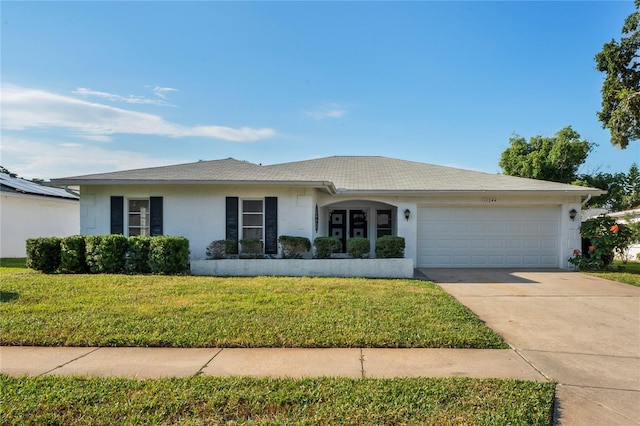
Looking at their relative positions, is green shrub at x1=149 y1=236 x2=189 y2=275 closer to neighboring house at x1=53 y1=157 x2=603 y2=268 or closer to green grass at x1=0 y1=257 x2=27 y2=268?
neighboring house at x1=53 y1=157 x2=603 y2=268

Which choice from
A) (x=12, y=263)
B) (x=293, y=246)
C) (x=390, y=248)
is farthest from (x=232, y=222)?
(x=12, y=263)

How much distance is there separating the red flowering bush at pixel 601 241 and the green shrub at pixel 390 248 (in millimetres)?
6286

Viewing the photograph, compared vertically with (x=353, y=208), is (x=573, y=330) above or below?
below

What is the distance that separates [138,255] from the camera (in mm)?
10961

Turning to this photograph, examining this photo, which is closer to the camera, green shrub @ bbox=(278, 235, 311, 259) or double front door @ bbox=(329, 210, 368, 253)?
green shrub @ bbox=(278, 235, 311, 259)

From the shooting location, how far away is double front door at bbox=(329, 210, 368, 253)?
53.1ft

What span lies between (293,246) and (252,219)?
176 centimetres

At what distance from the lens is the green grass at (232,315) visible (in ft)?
17.3

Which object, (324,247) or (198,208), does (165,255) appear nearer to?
(198,208)

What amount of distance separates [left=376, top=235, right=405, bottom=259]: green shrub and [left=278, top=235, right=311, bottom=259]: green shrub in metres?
2.25

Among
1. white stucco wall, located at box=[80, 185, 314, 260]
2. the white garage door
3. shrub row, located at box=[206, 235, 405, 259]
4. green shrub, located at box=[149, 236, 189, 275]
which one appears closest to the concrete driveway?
shrub row, located at box=[206, 235, 405, 259]

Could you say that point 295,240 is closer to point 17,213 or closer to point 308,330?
point 308,330

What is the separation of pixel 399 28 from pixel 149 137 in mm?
9971

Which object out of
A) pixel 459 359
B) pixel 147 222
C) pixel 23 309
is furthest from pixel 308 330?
pixel 147 222
